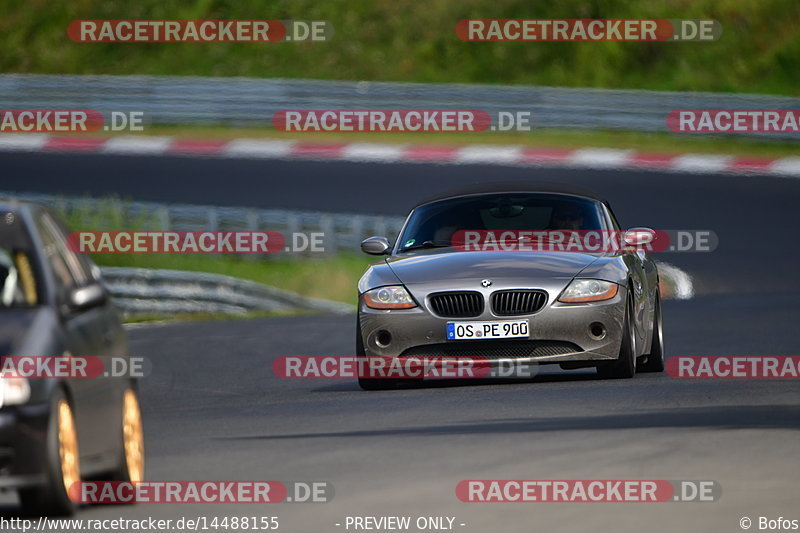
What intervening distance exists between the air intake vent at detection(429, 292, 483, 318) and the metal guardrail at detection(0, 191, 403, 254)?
13.6 meters

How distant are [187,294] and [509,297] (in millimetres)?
11407

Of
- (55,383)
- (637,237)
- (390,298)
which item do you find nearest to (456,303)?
(390,298)

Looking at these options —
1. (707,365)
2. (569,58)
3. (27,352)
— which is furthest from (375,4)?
(27,352)

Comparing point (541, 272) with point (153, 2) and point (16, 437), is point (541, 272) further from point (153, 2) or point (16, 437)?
point (153, 2)

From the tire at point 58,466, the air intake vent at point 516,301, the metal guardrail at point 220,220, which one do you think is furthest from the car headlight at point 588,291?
the metal guardrail at point 220,220

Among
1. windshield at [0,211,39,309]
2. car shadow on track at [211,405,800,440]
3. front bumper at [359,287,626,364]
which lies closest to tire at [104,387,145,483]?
windshield at [0,211,39,309]

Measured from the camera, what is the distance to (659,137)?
111 feet

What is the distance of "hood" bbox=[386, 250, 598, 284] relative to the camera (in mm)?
12758

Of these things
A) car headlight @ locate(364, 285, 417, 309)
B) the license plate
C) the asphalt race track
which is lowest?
the asphalt race track

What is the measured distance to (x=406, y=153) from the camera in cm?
3186

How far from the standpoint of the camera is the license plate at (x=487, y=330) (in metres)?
12.6

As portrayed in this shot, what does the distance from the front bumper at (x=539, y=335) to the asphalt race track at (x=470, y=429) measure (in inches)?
10.0

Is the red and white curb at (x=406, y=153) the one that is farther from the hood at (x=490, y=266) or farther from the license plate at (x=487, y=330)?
the license plate at (x=487, y=330)

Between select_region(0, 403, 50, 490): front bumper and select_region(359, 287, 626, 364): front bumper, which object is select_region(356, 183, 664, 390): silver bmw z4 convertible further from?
select_region(0, 403, 50, 490): front bumper
